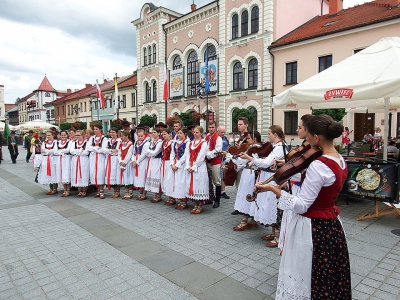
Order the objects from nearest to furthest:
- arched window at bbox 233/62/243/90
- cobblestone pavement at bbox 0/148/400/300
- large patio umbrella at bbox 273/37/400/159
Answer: cobblestone pavement at bbox 0/148/400/300, large patio umbrella at bbox 273/37/400/159, arched window at bbox 233/62/243/90

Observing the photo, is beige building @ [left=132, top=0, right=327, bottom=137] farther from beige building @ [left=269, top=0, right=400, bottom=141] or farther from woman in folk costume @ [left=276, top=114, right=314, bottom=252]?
woman in folk costume @ [left=276, top=114, right=314, bottom=252]

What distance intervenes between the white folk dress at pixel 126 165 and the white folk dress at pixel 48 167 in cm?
195

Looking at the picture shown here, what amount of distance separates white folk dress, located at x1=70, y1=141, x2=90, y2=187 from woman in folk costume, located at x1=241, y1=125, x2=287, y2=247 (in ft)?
17.3

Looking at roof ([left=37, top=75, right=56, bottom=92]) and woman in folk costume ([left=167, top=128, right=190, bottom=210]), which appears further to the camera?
roof ([left=37, top=75, right=56, bottom=92])

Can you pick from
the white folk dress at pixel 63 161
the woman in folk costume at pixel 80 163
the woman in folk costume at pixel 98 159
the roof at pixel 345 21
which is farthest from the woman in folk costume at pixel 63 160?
the roof at pixel 345 21

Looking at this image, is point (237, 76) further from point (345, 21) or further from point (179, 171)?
point (179, 171)

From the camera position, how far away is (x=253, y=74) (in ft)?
79.8

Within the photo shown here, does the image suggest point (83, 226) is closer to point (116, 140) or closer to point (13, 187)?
point (116, 140)

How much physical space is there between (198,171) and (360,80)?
3640mm

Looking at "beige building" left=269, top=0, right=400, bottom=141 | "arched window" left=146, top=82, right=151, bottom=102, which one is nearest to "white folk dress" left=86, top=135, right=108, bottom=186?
"beige building" left=269, top=0, right=400, bottom=141

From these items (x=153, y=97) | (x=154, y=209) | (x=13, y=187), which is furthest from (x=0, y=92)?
(x=154, y=209)

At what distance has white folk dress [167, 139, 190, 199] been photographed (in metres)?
6.62

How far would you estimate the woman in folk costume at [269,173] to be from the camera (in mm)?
4445

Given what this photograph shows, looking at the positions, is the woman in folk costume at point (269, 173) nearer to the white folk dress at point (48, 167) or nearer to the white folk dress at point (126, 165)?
the white folk dress at point (126, 165)
